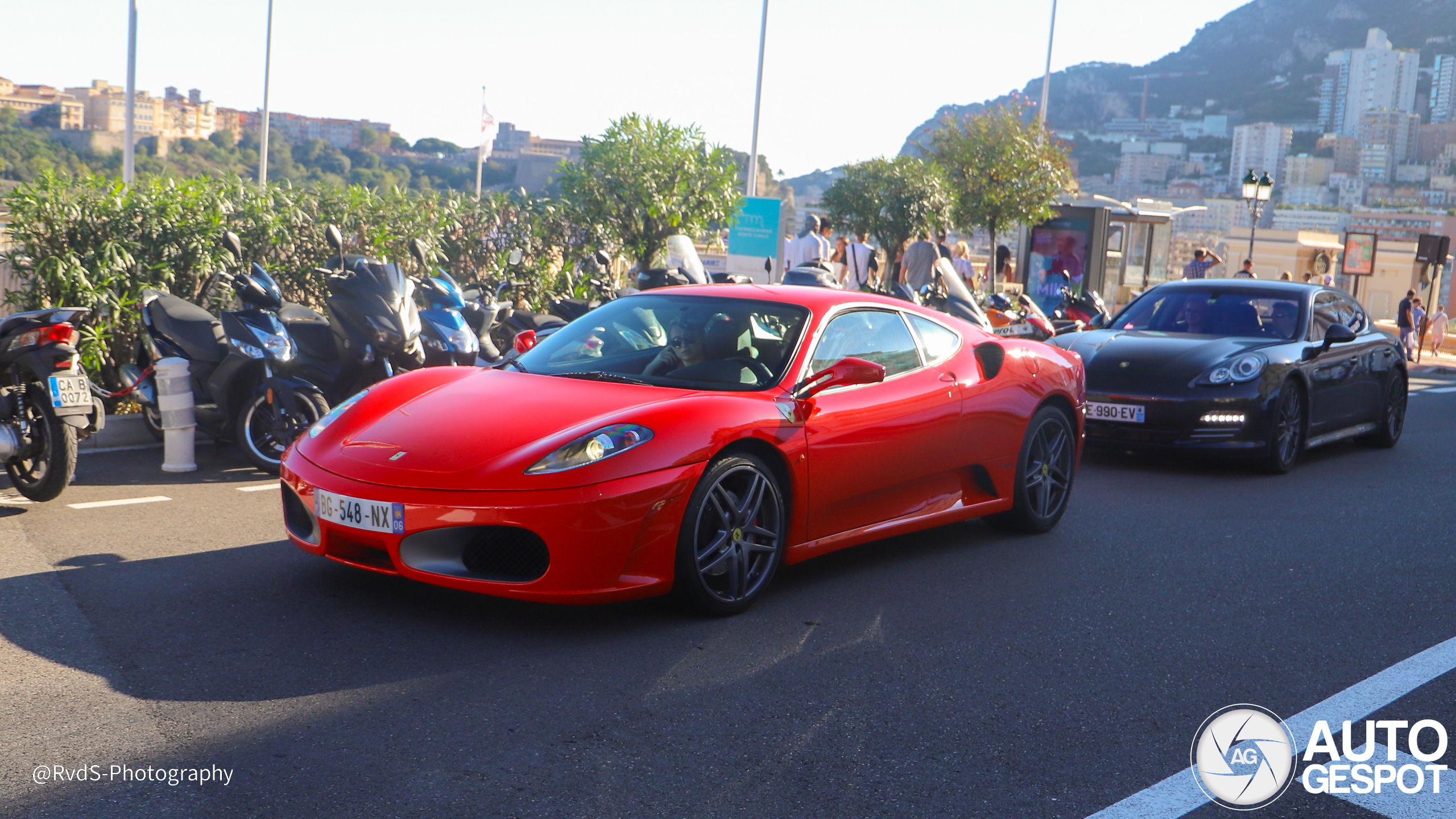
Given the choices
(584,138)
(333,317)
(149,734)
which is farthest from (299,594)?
(584,138)

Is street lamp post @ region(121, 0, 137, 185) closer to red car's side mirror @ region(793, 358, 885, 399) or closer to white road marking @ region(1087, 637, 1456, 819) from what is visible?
red car's side mirror @ region(793, 358, 885, 399)

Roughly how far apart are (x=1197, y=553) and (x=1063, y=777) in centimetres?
329

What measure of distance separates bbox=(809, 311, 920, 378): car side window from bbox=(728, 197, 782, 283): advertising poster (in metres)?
11.5

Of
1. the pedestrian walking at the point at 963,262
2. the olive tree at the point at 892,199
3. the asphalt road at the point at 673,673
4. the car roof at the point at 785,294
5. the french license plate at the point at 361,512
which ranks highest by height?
the olive tree at the point at 892,199

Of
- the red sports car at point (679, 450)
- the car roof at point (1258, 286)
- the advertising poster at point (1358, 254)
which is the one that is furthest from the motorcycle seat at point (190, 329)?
the advertising poster at point (1358, 254)

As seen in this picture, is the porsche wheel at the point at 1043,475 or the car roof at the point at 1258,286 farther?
the car roof at the point at 1258,286

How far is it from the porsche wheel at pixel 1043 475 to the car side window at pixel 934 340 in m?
0.65

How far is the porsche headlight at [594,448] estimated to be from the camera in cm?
428

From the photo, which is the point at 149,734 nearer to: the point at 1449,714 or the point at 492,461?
the point at 492,461

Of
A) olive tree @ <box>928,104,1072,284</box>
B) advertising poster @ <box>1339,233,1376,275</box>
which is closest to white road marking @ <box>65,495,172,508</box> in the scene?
olive tree @ <box>928,104,1072,284</box>

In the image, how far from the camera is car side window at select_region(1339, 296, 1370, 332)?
403 inches

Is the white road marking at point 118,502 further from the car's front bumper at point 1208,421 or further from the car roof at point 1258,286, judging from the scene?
the car roof at point 1258,286

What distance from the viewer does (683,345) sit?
5316mm

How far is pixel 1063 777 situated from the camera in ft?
11.0
